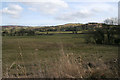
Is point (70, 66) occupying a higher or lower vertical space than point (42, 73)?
higher

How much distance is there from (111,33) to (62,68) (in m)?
21.0

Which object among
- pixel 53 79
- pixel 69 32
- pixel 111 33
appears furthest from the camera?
pixel 69 32

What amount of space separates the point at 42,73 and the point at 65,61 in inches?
33.2

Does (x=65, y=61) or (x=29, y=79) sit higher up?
(x=65, y=61)

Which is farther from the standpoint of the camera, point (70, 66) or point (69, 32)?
point (69, 32)

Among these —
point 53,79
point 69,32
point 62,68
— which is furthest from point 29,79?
point 69,32

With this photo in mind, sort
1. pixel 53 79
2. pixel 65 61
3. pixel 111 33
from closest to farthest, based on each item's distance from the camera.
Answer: pixel 53 79 → pixel 65 61 → pixel 111 33

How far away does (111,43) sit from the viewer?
24.2 m

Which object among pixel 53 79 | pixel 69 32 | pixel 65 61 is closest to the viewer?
pixel 53 79

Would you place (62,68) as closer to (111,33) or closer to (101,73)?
(101,73)

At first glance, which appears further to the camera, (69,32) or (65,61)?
(69,32)

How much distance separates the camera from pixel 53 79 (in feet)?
14.2

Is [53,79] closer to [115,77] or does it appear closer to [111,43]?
[115,77]

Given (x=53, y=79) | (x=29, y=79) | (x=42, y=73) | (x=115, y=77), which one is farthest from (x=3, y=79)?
(x=115, y=77)
